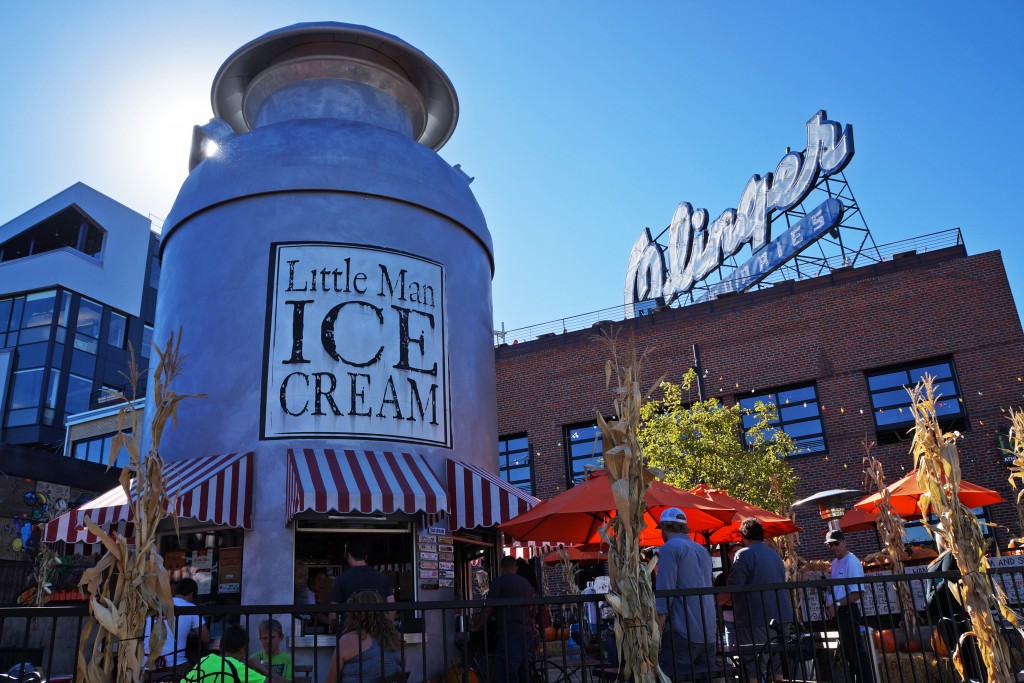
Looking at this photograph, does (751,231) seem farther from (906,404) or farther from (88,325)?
(88,325)

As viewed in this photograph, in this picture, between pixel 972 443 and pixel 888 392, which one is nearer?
pixel 972 443

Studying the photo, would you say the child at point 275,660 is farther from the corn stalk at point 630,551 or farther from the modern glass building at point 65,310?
the modern glass building at point 65,310

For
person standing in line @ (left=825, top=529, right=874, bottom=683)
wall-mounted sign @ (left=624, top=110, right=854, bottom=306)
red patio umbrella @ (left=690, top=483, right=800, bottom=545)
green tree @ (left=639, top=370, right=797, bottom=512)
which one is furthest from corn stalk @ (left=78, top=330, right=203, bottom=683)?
wall-mounted sign @ (left=624, top=110, right=854, bottom=306)

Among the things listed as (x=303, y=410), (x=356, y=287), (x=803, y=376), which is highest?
(x=803, y=376)

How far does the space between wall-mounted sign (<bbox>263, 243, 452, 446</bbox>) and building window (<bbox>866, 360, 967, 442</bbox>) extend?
15117 millimetres

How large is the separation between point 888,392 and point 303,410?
17284 millimetres

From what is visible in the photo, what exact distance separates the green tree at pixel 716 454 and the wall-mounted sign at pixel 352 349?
8200 mm

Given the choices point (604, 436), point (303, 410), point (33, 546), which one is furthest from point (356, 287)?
point (33, 546)

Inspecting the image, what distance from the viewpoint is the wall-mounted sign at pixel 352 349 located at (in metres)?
10.0

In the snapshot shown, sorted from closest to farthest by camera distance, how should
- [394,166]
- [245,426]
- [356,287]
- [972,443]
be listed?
[245,426] < [356,287] < [394,166] < [972,443]

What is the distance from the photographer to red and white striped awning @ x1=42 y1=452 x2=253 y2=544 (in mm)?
8664

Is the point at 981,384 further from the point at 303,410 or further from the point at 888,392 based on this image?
the point at 303,410

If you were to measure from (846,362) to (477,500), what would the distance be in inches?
611

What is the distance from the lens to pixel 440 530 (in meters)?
10.3
